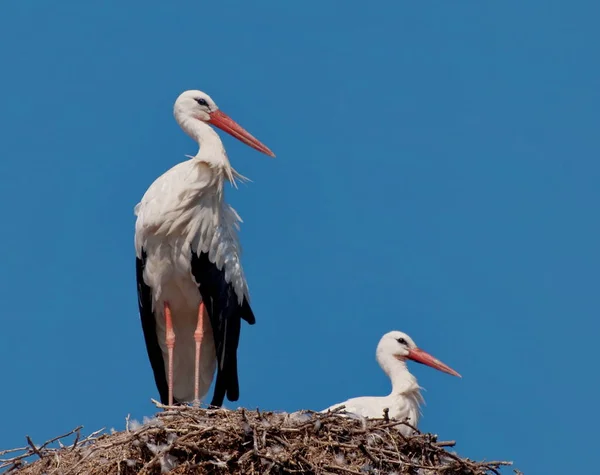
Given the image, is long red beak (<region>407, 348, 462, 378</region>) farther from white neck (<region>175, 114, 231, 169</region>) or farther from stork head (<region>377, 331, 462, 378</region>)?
white neck (<region>175, 114, 231, 169</region>)

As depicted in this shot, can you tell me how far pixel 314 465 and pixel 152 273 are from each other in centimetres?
216

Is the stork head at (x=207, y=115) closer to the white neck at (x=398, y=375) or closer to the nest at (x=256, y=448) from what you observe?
the white neck at (x=398, y=375)

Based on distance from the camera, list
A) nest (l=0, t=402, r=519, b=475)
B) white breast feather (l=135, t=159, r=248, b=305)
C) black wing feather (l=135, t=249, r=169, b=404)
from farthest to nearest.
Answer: black wing feather (l=135, t=249, r=169, b=404) < white breast feather (l=135, t=159, r=248, b=305) < nest (l=0, t=402, r=519, b=475)

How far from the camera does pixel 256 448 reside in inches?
313

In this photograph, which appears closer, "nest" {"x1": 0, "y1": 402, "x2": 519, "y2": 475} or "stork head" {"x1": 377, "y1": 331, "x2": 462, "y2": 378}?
"nest" {"x1": 0, "y1": 402, "x2": 519, "y2": 475}

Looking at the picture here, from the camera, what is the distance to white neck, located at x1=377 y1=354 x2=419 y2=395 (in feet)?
34.6

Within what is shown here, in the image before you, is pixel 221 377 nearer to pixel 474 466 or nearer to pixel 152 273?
pixel 152 273

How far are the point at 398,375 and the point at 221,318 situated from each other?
1.50m

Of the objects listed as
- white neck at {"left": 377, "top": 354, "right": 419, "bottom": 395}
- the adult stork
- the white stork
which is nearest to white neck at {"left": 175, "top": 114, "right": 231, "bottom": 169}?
the adult stork

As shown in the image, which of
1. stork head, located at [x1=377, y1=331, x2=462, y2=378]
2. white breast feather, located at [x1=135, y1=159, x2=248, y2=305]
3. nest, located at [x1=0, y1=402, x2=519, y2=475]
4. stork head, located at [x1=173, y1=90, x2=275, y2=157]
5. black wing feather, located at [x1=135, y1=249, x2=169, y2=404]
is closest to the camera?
nest, located at [x1=0, y1=402, x2=519, y2=475]

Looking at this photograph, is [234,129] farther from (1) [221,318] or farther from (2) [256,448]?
(2) [256,448]

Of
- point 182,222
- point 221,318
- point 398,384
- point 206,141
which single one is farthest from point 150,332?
point 398,384

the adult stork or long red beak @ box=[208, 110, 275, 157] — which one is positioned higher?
long red beak @ box=[208, 110, 275, 157]

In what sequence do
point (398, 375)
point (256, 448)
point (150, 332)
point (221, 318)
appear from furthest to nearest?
1. point (398, 375)
2. point (150, 332)
3. point (221, 318)
4. point (256, 448)
